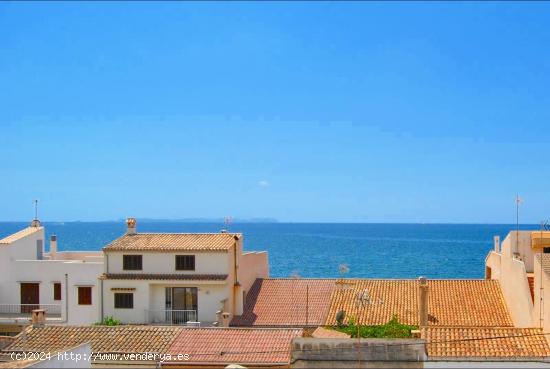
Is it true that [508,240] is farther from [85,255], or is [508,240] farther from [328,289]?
[85,255]

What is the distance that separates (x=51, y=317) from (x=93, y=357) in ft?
52.0

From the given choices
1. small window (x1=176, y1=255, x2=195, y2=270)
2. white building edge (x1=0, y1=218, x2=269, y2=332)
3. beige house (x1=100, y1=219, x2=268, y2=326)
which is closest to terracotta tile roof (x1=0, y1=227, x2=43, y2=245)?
white building edge (x1=0, y1=218, x2=269, y2=332)

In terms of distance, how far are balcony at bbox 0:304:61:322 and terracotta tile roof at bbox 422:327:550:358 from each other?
20.9 metres

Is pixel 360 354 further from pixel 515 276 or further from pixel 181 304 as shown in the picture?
pixel 181 304

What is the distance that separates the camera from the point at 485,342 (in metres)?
25.6

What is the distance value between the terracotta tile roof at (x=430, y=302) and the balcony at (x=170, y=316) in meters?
6.52

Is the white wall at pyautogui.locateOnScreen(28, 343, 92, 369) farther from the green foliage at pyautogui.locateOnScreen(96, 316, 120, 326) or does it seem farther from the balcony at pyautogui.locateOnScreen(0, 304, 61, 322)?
the balcony at pyautogui.locateOnScreen(0, 304, 61, 322)

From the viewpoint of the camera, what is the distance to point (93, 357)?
24.1m

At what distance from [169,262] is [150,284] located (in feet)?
4.52

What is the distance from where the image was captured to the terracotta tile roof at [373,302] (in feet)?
114

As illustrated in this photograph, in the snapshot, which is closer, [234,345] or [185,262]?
[234,345]

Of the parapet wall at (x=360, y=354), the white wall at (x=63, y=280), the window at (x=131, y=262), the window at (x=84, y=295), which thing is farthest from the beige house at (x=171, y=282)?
the parapet wall at (x=360, y=354)

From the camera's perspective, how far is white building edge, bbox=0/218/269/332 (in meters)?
36.0

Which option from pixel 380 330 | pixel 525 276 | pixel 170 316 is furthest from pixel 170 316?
pixel 525 276
